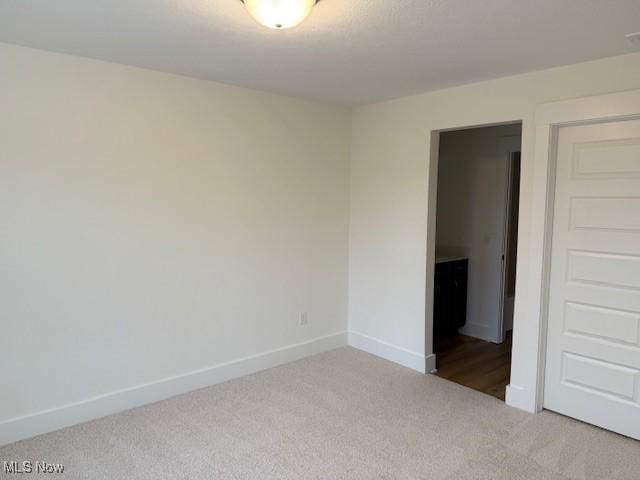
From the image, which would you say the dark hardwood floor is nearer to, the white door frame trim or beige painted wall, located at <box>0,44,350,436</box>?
the white door frame trim

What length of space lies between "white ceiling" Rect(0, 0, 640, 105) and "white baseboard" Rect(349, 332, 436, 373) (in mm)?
2302

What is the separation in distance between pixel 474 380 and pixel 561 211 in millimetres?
1579

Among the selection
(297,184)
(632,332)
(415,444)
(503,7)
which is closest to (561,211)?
(632,332)

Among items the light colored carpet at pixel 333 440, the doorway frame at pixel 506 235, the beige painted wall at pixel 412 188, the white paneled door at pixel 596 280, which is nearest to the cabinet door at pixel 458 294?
the doorway frame at pixel 506 235

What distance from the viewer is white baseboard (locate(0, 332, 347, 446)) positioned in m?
2.79

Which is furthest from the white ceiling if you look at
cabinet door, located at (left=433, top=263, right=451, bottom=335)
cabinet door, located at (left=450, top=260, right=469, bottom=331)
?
cabinet door, located at (left=450, top=260, right=469, bottom=331)

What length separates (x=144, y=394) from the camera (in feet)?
10.7

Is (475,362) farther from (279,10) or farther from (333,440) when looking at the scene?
(279,10)

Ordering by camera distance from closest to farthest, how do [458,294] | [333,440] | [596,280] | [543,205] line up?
1. [333,440]
2. [596,280]
3. [543,205]
4. [458,294]

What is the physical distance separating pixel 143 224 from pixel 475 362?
123 inches

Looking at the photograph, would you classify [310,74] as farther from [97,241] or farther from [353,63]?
[97,241]

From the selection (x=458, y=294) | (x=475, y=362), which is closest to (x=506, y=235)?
(x=458, y=294)

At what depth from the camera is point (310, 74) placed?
3.16 meters

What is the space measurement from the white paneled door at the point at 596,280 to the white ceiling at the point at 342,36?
23.8 inches
